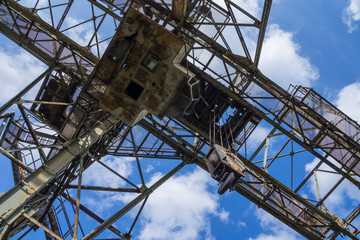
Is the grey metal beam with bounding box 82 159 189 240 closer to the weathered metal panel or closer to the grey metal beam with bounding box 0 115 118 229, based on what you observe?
the grey metal beam with bounding box 0 115 118 229

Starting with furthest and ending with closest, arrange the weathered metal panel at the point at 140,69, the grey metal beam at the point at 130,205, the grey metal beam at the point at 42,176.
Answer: the grey metal beam at the point at 130,205 → the weathered metal panel at the point at 140,69 → the grey metal beam at the point at 42,176

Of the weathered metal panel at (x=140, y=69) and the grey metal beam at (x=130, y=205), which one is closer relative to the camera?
the weathered metal panel at (x=140, y=69)

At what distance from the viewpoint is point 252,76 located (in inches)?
429

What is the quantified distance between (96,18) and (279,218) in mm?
11125

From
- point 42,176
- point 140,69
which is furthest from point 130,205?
point 140,69

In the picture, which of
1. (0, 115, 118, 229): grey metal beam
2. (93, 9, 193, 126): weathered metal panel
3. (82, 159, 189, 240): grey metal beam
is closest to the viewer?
(0, 115, 118, 229): grey metal beam

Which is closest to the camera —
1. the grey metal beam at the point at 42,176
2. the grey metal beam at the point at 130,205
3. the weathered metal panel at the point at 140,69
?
the grey metal beam at the point at 42,176

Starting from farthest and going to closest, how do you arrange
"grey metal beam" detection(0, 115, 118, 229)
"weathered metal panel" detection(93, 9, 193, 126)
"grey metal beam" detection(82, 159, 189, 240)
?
"grey metal beam" detection(82, 159, 189, 240), "weathered metal panel" detection(93, 9, 193, 126), "grey metal beam" detection(0, 115, 118, 229)

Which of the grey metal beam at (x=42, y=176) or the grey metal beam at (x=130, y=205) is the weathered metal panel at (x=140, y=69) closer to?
the grey metal beam at (x=42, y=176)

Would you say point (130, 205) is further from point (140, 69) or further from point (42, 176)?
point (140, 69)

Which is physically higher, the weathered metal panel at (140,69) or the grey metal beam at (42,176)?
the weathered metal panel at (140,69)

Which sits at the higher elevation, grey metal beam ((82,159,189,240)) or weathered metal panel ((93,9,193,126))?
weathered metal panel ((93,9,193,126))

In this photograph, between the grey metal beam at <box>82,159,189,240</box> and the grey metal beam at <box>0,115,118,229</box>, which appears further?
the grey metal beam at <box>82,159,189,240</box>

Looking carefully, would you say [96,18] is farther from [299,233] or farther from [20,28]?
[299,233]
